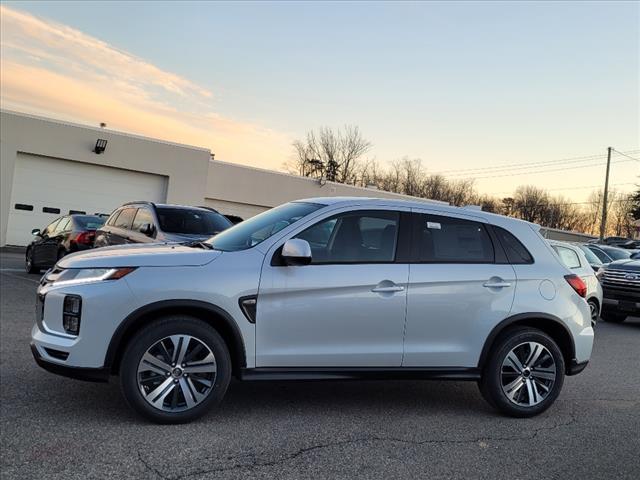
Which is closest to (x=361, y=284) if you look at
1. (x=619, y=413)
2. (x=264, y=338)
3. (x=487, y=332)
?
(x=264, y=338)

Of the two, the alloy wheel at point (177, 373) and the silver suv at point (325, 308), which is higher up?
the silver suv at point (325, 308)

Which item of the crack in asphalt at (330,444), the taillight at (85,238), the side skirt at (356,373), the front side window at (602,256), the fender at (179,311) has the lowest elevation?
the crack in asphalt at (330,444)

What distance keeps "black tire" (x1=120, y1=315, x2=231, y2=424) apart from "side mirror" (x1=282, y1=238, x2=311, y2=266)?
2.53 ft

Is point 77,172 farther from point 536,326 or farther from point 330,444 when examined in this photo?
point 330,444

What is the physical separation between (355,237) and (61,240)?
961cm

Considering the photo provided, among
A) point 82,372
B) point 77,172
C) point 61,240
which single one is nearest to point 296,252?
point 82,372

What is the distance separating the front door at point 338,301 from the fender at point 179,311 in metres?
0.15

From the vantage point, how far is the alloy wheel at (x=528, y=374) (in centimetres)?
518

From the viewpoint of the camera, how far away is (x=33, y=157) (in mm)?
22109

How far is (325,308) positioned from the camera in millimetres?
4621

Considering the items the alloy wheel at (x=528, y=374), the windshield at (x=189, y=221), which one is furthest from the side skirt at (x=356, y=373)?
the windshield at (x=189, y=221)

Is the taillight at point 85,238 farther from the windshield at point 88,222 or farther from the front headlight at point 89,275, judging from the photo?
the front headlight at point 89,275

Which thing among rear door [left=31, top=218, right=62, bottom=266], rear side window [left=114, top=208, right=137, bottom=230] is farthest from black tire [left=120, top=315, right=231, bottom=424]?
rear door [left=31, top=218, right=62, bottom=266]

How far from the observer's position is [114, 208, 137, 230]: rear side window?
10.7 metres
